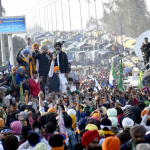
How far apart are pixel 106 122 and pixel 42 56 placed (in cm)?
554

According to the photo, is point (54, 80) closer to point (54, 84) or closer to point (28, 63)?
point (54, 84)

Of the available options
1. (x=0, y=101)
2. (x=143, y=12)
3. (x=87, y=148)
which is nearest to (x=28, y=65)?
(x=0, y=101)

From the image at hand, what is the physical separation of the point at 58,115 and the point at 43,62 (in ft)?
18.2

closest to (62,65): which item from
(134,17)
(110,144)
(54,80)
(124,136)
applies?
(54,80)

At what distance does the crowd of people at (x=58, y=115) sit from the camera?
6.00 m

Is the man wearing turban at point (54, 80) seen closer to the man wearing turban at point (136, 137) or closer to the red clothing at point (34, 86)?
the red clothing at point (34, 86)

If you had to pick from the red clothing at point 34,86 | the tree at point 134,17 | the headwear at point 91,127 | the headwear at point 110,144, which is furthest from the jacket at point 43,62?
the tree at point 134,17

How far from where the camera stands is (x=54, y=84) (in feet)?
41.2

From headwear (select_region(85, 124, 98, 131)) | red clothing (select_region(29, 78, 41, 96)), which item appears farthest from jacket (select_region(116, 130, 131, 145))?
red clothing (select_region(29, 78, 41, 96))

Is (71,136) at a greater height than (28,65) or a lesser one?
lesser

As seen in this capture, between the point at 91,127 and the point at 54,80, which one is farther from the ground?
the point at 54,80

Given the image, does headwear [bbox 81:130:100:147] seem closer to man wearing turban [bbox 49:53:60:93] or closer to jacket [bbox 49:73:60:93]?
man wearing turban [bbox 49:53:60:93]

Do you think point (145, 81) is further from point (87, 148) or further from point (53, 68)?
point (87, 148)

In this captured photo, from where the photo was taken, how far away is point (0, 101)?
35.0 feet
